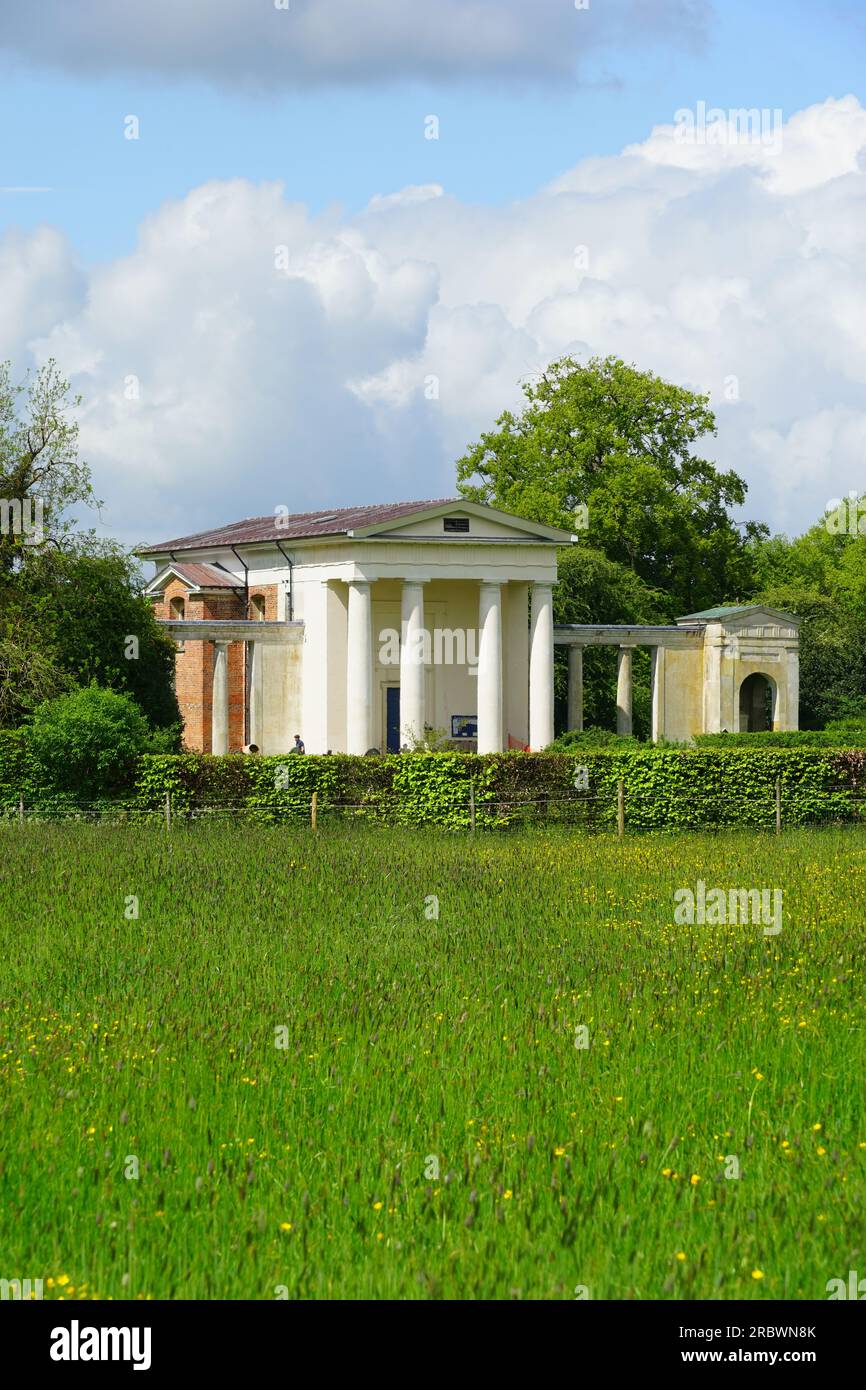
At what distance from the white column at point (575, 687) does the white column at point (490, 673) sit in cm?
724

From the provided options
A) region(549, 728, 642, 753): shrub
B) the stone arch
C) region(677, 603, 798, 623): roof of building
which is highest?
region(677, 603, 798, 623): roof of building

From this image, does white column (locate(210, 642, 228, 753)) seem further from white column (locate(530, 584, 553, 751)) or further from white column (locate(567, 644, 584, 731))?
white column (locate(567, 644, 584, 731))

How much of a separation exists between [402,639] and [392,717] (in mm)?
4284

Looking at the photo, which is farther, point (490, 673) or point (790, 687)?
point (790, 687)

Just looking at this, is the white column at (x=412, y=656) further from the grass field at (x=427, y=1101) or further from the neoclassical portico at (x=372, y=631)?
the grass field at (x=427, y=1101)

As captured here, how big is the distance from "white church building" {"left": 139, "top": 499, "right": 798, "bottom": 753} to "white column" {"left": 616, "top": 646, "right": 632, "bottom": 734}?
0.09 metres

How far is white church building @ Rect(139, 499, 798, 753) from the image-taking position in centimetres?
6075

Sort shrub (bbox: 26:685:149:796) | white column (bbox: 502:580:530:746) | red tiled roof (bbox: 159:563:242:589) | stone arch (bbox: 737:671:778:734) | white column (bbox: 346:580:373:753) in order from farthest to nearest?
stone arch (bbox: 737:671:778:734) → white column (bbox: 502:580:530:746) → red tiled roof (bbox: 159:563:242:589) → white column (bbox: 346:580:373:753) → shrub (bbox: 26:685:149:796)

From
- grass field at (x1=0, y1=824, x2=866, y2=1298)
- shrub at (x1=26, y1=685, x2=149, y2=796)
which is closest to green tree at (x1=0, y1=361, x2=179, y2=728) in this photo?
shrub at (x1=26, y1=685, x2=149, y2=796)

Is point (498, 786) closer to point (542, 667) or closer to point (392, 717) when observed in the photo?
point (542, 667)

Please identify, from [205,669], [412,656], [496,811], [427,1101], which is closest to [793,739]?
[412,656]

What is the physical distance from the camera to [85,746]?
40.8 meters

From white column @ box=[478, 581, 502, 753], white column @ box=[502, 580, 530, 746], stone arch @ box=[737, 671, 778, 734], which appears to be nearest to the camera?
white column @ box=[478, 581, 502, 753]

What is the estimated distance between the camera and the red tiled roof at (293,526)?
61656 millimetres
